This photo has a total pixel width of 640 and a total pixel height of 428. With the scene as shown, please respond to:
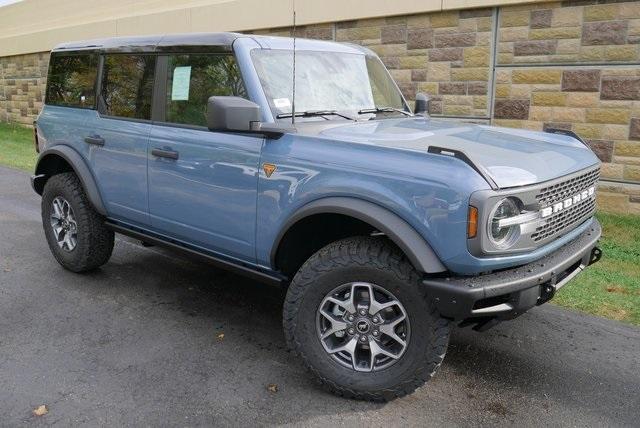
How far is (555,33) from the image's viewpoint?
6809 mm

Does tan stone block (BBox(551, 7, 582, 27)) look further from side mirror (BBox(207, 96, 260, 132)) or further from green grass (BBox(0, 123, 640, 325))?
side mirror (BBox(207, 96, 260, 132))

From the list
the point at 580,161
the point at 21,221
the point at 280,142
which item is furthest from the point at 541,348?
the point at 21,221

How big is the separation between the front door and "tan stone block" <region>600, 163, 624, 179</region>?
16.0ft

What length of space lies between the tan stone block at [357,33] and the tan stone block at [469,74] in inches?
55.1

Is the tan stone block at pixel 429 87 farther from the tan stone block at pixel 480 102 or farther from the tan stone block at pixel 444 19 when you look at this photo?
the tan stone block at pixel 444 19

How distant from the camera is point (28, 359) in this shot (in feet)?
11.8

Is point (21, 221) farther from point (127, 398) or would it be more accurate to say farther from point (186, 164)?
point (127, 398)

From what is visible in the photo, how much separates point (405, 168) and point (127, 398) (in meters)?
1.91

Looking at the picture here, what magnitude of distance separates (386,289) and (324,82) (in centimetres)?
164

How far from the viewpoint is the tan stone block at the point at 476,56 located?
7383mm

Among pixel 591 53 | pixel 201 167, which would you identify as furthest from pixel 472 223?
pixel 591 53

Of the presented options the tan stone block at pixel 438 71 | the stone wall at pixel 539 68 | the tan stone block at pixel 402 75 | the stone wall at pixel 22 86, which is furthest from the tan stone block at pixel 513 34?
the stone wall at pixel 22 86

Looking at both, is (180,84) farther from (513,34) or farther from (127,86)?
(513,34)

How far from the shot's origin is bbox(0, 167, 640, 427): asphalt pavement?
305cm
